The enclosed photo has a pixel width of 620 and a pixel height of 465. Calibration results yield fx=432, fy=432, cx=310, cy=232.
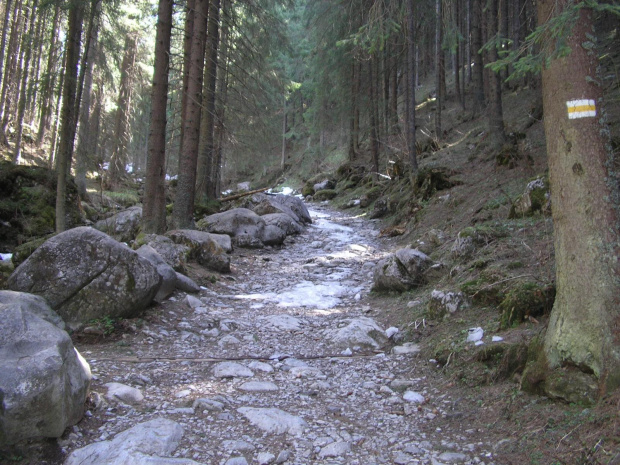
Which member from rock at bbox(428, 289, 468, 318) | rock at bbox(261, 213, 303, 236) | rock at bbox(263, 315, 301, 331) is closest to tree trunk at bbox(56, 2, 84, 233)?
rock at bbox(261, 213, 303, 236)

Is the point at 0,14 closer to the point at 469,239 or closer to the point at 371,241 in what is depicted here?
the point at 371,241

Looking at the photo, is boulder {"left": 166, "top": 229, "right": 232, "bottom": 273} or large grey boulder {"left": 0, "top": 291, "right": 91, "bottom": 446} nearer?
large grey boulder {"left": 0, "top": 291, "right": 91, "bottom": 446}

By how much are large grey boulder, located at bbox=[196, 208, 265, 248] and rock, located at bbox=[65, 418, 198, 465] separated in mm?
8769

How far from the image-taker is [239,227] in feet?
40.3

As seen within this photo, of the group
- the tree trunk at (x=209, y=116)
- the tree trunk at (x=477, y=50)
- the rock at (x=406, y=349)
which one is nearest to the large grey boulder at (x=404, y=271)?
the rock at (x=406, y=349)

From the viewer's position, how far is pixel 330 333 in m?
5.89

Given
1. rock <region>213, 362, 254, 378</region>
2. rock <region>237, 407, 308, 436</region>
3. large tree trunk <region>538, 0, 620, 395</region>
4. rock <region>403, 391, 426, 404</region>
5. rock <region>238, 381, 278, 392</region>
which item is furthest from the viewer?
rock <region>213, 362, 254, 378</region>

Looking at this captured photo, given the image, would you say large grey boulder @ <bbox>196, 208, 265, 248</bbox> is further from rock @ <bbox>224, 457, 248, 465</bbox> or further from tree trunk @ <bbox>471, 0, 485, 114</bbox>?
tree trunk @ <bbox>471, 0, 485, 114</bbox>

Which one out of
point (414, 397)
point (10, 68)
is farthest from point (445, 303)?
point (10, 68)

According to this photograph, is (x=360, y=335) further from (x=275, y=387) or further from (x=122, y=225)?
(x=122, y=225)

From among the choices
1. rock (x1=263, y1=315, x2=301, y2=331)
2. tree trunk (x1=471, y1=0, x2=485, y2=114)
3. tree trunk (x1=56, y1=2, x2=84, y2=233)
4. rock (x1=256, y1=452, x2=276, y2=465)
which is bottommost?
rock (x1=256, y1=452, x2=276, y2=465)

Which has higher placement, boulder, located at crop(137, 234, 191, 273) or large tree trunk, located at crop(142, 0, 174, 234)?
large tree trunk, located at crop(142, 0, 174, 234)

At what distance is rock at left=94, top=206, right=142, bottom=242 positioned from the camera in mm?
12133

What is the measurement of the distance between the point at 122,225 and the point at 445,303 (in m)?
10.1
